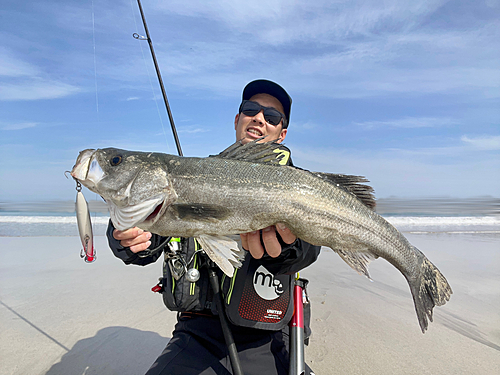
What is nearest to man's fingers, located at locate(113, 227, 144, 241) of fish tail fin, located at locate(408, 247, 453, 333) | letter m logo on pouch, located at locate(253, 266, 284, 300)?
letter m logo on pouch, located at locate(253, 266, 284, 300)

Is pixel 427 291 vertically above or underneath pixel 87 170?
underneath

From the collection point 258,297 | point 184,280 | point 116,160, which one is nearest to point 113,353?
point 184,280

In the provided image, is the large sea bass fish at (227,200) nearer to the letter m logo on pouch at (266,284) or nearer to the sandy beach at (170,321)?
the letter m logo on pouch at (266,284)

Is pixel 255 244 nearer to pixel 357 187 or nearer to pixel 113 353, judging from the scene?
pixel 357 187

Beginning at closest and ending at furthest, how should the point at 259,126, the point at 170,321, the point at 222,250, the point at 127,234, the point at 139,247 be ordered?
1. the point at 222,250
2. the point at 127,234
3. the point at 139,247
4. the point at 259,126
5. the point at 170,321

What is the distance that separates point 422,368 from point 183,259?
3020mm

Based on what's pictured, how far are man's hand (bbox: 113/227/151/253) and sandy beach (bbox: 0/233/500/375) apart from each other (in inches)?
74.2

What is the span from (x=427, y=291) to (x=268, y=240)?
1.37m

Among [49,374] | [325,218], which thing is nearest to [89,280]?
[49,374]

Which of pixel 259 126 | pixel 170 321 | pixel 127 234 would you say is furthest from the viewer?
pixel 170 321

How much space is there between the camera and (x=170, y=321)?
4766mm

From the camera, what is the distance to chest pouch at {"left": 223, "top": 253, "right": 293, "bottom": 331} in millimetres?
2811

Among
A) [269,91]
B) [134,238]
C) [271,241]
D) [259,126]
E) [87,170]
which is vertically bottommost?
[134,238]

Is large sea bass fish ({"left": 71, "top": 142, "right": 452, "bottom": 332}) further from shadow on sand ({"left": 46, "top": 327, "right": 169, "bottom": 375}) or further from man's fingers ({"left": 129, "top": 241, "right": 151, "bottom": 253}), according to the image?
shadow on sand ({"left": 46, "top": 327, "right": 169, "bottom": 375})
